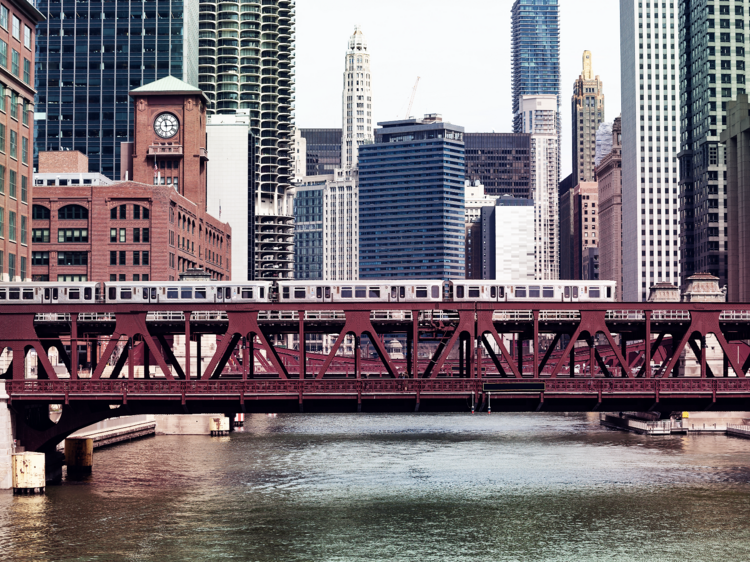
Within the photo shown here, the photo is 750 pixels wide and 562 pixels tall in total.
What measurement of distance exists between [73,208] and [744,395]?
118996 millimetres

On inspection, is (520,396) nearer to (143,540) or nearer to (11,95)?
(143,540)

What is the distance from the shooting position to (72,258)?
172125mm

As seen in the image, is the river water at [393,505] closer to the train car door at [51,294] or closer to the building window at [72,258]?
the train car door at [51,294]

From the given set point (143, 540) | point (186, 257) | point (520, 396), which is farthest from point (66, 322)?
point (186, 257)

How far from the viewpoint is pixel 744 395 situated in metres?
77.9

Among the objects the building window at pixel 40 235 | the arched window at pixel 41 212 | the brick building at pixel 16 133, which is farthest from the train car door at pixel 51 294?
the arched window at pixel 41 212

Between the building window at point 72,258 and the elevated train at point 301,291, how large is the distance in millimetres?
76283

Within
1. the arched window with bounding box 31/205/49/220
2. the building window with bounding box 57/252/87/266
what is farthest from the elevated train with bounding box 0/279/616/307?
the arched window with bounding box 31/205/49/220

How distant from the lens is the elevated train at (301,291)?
8781 cm

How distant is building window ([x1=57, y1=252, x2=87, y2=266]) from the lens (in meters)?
172

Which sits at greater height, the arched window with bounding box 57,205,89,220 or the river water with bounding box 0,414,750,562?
the arched window with bounding box 57,205,89,220

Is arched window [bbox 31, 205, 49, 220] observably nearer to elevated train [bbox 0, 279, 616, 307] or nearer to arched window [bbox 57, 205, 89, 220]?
arched window [bbox 57, 205, 89, 220]

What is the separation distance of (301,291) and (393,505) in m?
24.7

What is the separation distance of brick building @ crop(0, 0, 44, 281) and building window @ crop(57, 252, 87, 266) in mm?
51149
